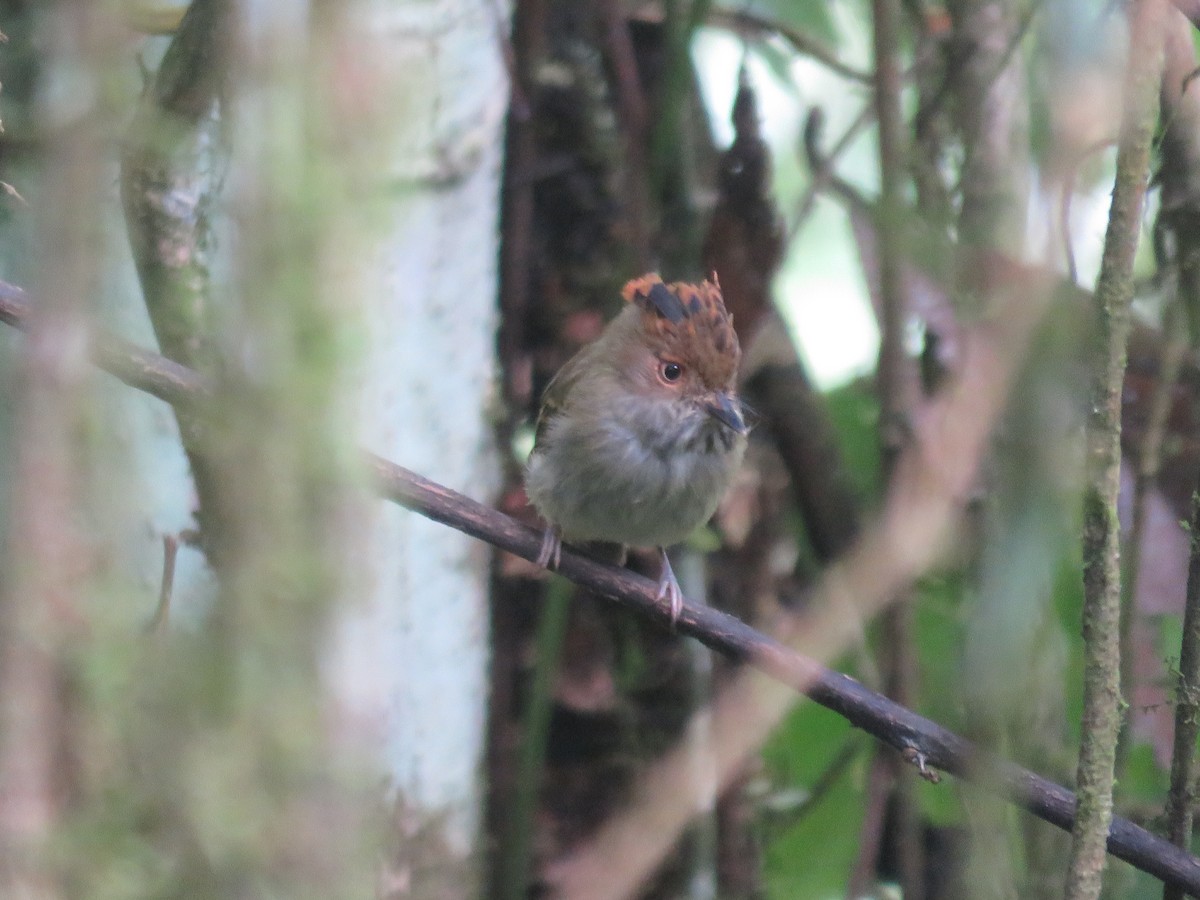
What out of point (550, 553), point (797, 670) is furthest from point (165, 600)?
point (797, 670)

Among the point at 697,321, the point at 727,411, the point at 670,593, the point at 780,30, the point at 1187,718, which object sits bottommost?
the point at 670,593

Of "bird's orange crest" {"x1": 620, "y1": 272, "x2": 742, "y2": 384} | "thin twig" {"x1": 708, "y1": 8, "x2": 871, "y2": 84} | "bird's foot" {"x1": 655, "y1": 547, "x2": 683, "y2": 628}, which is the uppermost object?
"thin twig" {"x1": 708, "y1": 8, "x2": 871, "y2": 84}

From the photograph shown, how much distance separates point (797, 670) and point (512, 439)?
150 cm

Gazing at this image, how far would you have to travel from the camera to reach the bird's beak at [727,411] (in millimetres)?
2787

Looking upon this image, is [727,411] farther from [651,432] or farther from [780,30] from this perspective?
[780,30]

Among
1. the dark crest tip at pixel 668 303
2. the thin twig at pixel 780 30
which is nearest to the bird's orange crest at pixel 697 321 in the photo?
the dark crest tip at pixel 668 303

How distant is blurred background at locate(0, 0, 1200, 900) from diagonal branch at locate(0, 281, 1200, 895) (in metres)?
0.08

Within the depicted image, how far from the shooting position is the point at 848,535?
10.2 ft

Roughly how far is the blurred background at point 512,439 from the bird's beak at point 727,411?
0.22 meters

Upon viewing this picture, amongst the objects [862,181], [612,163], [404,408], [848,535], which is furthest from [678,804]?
[862,181]

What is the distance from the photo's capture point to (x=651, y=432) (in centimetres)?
292

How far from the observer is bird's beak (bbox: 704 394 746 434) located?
279 centimetres

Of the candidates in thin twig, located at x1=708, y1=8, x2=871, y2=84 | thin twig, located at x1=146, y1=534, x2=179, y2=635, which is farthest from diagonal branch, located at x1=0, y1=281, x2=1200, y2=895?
thin twig, located at x1=708, y1=8, x2=871, y2=84

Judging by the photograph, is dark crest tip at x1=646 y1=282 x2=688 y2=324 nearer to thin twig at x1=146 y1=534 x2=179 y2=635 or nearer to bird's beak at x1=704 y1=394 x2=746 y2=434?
bird's beak at x1=704 y1=394 x2=746 y2=434
